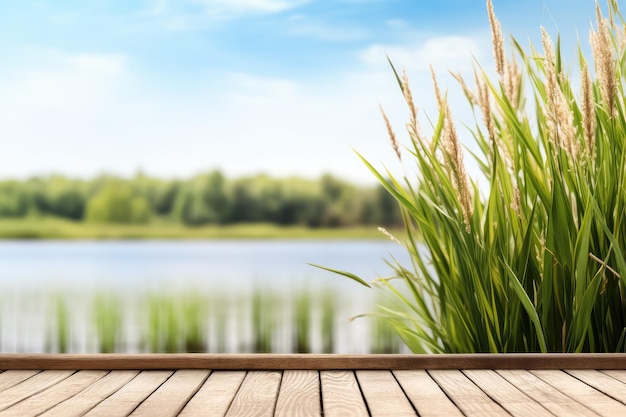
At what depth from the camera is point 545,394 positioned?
5.41ft

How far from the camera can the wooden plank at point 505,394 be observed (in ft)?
4.87

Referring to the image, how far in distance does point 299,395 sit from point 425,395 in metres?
0.30

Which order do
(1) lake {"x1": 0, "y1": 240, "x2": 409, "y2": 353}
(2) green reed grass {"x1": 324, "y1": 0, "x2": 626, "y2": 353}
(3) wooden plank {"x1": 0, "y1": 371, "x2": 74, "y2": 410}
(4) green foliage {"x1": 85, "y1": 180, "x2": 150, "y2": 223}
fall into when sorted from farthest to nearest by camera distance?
(4) green foliage {"x1": 85, "y1": 180, "x2": 150, "y2": 223}
(1) lake {"x1": 0, "y1": 240, "x2": 409, "y2": 353}
(2) green reed grass {"x1": 324, "y1": 0, "x2": 626, "y2": 353}
(3) wooden plank {"x1": 0, "y1": 371, "x2": 74, "y2": 410}

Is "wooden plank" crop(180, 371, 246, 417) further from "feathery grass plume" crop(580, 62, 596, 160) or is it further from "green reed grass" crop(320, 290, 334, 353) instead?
A: "green reed grass" crop(320, 290, 334, 353)

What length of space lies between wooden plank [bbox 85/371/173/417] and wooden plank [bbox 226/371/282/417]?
0.72ft

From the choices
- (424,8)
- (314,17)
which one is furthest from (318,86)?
(424,8)

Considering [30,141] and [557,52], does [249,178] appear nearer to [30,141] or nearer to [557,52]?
[30,141]

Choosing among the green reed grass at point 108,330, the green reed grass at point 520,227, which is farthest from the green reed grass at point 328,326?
the green reed grass at point 520,227

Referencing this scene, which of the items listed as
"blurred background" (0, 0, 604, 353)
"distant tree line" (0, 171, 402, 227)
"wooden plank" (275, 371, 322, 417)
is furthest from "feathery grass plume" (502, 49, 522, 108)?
"distant tree line" (0, 171, 402, 227)

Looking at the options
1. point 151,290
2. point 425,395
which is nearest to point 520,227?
point 425,395

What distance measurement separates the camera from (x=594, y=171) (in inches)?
81.7

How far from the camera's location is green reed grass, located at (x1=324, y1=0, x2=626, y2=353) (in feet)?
6.68

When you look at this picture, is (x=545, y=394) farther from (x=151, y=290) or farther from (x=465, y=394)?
(x=151, y=290)

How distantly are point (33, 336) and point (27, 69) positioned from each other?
2062cm
